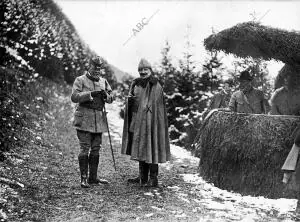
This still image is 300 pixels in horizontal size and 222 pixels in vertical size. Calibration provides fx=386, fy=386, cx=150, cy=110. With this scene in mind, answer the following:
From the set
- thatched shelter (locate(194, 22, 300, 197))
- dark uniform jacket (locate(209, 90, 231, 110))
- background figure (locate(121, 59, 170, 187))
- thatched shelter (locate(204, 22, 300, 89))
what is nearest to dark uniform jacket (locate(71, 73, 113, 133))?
background figure (locate(121, 59, 170, 187))

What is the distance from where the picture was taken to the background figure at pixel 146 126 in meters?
6.46

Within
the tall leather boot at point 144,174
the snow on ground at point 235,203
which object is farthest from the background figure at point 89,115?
the snow on ground at point 235,203

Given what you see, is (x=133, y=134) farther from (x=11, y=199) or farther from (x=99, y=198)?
(x=11, y=199)

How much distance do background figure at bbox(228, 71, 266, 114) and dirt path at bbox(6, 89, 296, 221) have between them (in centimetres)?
174

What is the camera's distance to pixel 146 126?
6.50 metres

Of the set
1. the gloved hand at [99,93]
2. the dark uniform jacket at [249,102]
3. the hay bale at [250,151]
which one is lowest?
the hay bale at [250,151]

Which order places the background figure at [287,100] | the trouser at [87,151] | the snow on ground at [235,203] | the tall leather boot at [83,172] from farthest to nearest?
the background figure at [287,100]
the trouser at [87,151]
the tall leather boot at [83,172]
the snow on ground at [235,203]

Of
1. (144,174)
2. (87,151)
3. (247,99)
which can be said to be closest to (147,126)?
(144,174)

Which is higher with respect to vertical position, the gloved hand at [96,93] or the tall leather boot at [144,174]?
the gloved hand at [96,93]

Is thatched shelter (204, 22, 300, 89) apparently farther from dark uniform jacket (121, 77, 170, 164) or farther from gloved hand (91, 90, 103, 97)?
gloved hand (91, 90, 103, 97)

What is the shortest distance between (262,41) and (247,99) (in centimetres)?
194

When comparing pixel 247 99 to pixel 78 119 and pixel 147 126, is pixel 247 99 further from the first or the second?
pixel 78 119

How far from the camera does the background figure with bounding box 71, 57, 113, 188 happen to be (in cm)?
636

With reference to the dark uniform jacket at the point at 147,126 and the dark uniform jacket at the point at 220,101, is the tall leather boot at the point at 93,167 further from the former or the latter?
the dark uniform jacket at the point at 220,101
